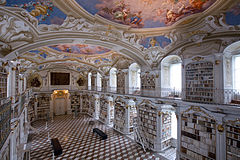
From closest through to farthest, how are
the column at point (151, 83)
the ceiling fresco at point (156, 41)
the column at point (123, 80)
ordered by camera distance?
1. the ceiling fresco at point (156, 41)
2. the column at point (151, 83)
3. the column at point (123, 80)

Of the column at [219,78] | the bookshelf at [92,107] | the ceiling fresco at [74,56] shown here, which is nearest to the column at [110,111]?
the ceiling fresco at [74,56]

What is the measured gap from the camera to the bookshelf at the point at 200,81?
674 cm

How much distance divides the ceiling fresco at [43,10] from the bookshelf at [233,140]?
31.1ft

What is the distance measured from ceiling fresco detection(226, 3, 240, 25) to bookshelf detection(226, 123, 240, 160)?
453 cm

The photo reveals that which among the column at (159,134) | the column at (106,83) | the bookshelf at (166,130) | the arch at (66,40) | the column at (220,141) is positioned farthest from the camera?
the column at (106,83)

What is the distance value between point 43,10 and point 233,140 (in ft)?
34.0

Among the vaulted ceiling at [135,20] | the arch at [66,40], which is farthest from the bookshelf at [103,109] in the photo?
the arch at [66,40]

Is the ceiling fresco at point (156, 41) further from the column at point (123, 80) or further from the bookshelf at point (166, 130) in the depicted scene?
the bookshelf at point (166, 130)

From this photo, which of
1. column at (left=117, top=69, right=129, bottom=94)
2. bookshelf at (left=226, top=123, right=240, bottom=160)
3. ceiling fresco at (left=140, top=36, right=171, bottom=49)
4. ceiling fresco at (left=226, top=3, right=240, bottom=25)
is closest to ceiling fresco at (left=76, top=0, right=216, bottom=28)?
ceiling fresco at (left=226, top=3, right=240, bottom=25)

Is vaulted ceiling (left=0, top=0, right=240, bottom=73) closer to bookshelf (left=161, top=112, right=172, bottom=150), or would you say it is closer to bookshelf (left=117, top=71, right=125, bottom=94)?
A: bookshelf (left=117, top=71, right=125, bottom=94)

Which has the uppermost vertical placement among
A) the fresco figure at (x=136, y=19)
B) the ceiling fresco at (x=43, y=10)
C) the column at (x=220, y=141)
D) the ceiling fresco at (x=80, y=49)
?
the fresco figure at (x=136, y=19)

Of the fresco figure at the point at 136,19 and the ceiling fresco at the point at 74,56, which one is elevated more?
the fresco figure at the point at 136,19

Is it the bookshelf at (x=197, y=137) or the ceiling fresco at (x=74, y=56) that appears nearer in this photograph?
the bookshelf at (x=197, y=137)

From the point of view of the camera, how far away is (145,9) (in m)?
6.04
